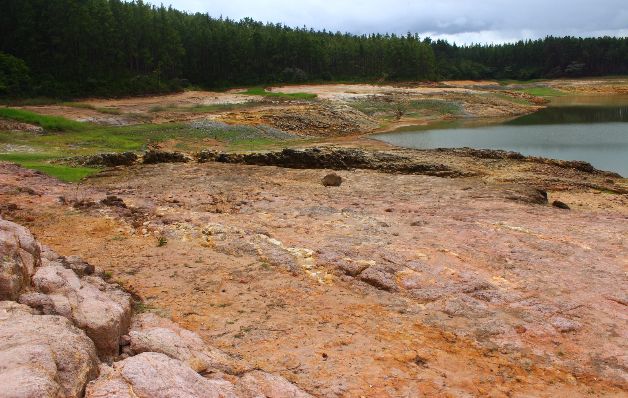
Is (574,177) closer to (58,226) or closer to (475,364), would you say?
(475,364)

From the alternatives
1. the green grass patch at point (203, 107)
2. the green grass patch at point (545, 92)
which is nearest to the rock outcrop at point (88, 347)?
the green grass patch at point (203, 107)

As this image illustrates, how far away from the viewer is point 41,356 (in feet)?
17.2

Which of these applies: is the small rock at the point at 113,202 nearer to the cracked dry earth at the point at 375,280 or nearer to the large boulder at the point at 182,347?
the cracked dry earth at the point at 375,280

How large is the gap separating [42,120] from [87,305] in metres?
30.9

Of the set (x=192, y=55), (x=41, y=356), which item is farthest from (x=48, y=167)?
(x=192, y=55)

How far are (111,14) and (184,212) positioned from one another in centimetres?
5535

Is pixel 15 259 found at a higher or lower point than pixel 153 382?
higher

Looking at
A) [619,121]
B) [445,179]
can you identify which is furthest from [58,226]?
[619,121]

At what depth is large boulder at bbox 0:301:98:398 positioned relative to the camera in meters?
4.74

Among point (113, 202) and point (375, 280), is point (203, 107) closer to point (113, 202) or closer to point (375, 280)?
point (113, 202)

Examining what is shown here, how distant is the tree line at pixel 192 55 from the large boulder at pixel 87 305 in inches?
1755

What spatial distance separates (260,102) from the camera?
5406 centimetres

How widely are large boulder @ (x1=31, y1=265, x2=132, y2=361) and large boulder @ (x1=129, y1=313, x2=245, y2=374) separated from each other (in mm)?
258

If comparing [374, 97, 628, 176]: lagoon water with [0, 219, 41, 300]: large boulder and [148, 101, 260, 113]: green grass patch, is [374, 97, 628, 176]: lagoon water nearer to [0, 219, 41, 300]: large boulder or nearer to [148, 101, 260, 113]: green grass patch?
[148, 101, 260, 113]: green grass patch
